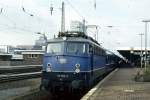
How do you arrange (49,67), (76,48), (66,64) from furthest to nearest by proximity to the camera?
(76,48)
(49,67)
(66,64)

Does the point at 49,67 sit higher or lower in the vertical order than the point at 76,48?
lower

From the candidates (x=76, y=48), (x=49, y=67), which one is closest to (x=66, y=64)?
(x=49, y=67)

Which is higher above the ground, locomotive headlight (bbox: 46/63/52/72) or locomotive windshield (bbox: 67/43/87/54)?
locomotive windshield (bbox: 67/43/87/54)

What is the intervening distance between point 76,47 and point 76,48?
49 mm

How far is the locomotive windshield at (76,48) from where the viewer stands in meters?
19.8

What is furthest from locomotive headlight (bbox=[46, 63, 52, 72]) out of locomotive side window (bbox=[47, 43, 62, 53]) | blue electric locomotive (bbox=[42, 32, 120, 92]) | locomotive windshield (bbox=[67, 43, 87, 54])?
locomotive windshield (bbox=[67, 43, 87, 54])

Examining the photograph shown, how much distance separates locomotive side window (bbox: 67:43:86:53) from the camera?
19.8 meters

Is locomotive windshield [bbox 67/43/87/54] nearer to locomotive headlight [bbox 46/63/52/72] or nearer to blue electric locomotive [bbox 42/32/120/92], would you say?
blue electric locomotive [bbox 42/32/120/92]

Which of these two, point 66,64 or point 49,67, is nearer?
point 66,64

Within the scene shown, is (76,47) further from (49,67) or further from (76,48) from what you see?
(49,67)

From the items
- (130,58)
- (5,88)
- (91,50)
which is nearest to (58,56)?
(91,50)

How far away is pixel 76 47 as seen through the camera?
2000cm

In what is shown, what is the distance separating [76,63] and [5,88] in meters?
5.35

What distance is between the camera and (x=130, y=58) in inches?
4414
